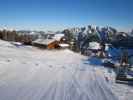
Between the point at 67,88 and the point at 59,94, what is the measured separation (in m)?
0.77

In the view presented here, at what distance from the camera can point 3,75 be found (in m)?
8.59

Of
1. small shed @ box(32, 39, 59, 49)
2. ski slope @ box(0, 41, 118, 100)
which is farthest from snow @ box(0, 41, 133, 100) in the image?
small shed @ box(32, 39, 59, 49)

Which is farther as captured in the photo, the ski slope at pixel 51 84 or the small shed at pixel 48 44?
the small shed at pixel 48 44

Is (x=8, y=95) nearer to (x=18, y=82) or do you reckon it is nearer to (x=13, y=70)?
(x=18, y=82)

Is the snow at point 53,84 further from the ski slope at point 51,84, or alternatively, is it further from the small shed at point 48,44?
the small shed at point 48,44

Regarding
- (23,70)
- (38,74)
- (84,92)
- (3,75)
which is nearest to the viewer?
(84,92)

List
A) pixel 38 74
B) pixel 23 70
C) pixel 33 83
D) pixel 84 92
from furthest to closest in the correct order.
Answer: pixel 23 70 < pixel 38 74 < pixel 33 83 < pixel 84 92

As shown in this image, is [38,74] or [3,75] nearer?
[3,75]

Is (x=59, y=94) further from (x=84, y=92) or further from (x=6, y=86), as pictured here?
(x=6, y=86)

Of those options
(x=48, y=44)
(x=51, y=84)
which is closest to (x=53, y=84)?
(x=51, y=84)

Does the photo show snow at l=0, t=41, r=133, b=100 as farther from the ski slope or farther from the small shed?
the small shed

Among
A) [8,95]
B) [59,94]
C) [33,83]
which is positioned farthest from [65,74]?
[8,95]

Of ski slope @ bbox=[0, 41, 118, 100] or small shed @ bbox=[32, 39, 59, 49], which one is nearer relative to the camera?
ski slope @ bbox=[0, 41, 118, 100]

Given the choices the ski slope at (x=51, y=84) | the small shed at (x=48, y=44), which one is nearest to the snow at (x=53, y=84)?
the ski slope at (x=51, y=84)
